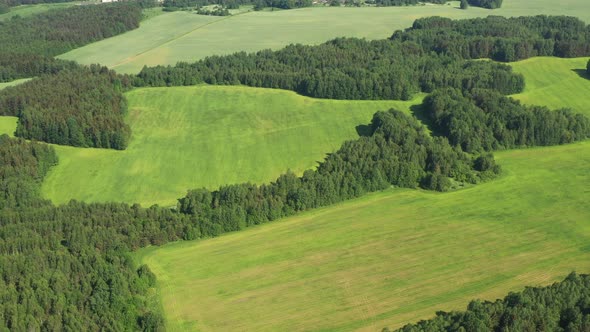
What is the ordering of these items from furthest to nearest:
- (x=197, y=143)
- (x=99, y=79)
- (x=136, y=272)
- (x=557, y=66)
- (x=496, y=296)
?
1. (x=557, y=66)
2. (x=99, y=79)
3. (x=197, y=143)
4. (x=136, y=272)
5. (x=496, y=296)

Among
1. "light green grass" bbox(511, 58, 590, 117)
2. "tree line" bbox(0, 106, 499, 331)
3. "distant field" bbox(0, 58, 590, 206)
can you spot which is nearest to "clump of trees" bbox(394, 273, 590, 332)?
"tree line" bbox(0, 106, 499, 331)

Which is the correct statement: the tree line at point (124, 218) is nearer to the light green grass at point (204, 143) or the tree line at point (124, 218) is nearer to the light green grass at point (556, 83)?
the light green grass at point (204, 143)

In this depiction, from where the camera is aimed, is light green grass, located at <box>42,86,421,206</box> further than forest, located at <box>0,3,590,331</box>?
Yes

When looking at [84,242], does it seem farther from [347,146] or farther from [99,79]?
[99,79]

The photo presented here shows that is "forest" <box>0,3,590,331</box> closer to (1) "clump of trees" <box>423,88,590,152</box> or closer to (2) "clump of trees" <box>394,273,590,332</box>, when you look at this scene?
(1) "clump of trees" <box>423,88,590,152</box>

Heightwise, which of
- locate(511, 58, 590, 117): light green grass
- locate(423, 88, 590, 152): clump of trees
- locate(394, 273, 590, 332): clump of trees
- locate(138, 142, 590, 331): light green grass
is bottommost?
locate(138, 142, 590, 331): light green grass

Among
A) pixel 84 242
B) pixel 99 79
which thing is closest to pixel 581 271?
pixel 84 242

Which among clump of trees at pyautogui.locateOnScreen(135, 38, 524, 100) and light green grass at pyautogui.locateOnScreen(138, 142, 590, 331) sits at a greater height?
clump of trees at pyautogui.locateOnScreen(135, 38, 524, 100)

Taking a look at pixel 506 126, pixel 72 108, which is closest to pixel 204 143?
pixel 72 108
